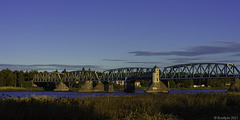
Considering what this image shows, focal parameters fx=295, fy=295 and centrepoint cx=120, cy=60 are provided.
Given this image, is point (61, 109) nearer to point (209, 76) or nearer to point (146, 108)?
point (146, 108)

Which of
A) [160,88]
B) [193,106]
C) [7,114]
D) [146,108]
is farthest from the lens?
[160,88]

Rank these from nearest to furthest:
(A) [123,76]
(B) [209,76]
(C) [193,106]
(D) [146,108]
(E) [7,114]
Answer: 1. (E) [7,114]
2. (D) [146,108]
3. (C) [193,106]
4. (B) [209,76]
5. (A) [123,76]

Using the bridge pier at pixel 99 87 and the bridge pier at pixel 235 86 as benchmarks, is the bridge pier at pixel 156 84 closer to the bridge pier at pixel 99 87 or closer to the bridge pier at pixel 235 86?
the bridge pier at pixel 99 87

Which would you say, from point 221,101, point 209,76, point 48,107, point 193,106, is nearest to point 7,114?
point 48,107

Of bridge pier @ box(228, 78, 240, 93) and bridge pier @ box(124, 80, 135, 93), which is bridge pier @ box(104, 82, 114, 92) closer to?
bridge pier @ box(124, 80, 135, 93)

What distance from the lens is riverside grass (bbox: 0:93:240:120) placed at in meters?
14.0

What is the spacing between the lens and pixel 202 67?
153125 millimetres

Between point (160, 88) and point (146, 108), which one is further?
point (160, 88)

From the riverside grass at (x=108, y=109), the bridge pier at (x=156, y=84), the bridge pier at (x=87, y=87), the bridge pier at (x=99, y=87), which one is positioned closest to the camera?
the riverside grass at (x=108, y=109)

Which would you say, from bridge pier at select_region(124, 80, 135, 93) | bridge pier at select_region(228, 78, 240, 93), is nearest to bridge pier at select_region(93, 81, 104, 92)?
bridge pier at select_region(124, 80, 135, 93)

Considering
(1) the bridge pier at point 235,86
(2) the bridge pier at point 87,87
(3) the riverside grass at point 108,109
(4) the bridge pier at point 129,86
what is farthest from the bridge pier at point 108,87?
(3) the riverside grass at point 108,109

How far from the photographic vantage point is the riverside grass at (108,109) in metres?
14.0

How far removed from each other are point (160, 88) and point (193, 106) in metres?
140

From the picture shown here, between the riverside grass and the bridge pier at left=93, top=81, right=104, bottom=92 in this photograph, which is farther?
the bridge pier at left=93, top=81, right=104, bottom=92
